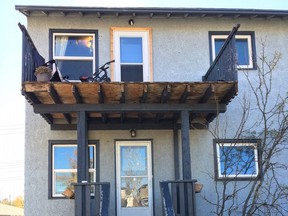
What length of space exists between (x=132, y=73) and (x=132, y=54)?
1.58 feet

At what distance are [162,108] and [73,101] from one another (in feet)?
5.74

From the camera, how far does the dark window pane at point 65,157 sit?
10.3 metres

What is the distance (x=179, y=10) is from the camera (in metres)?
10.7

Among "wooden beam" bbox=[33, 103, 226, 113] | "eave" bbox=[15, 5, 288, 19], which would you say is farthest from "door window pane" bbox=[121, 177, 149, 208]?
"eave" bbox=[15, 5, 288, 19]

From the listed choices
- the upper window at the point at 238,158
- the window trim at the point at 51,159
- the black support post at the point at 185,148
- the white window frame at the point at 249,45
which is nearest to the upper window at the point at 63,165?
the window trim at the point at 51,159

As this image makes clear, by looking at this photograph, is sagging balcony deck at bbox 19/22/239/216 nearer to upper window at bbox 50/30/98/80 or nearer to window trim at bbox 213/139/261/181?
upper window at bbox 50/30/98/80

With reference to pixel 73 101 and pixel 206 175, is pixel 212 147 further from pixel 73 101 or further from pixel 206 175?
pixel 73 101

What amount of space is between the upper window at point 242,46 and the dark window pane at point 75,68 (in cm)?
302

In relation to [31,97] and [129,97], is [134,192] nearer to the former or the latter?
[129,97]

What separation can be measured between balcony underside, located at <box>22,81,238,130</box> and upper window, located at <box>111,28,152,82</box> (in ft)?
4.62

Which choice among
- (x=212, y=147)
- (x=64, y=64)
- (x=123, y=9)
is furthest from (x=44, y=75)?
(x=212, y=147)

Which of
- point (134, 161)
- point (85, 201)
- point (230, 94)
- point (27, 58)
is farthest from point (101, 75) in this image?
point (85, 201)

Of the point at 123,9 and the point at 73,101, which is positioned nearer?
the point at 73,101

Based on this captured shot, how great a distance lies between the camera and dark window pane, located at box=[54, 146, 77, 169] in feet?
33.7
